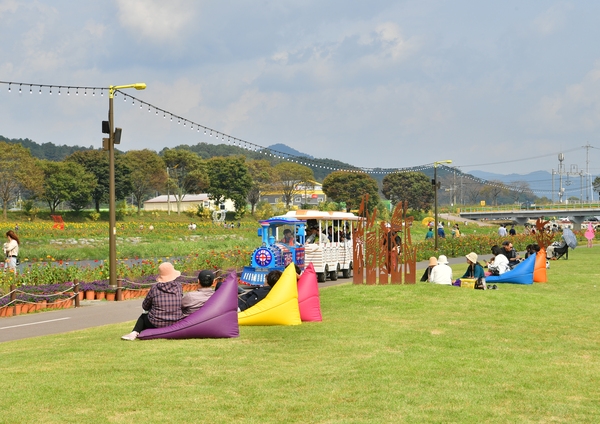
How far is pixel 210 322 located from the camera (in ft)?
35.8

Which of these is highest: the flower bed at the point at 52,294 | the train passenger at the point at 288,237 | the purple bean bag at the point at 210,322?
the train passenger at the point at 288,237

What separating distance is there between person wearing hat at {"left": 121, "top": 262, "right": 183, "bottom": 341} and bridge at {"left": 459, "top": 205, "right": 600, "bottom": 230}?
3937 inches

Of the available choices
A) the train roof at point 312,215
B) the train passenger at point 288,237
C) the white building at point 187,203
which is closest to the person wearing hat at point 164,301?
the train passenger at point 288,237

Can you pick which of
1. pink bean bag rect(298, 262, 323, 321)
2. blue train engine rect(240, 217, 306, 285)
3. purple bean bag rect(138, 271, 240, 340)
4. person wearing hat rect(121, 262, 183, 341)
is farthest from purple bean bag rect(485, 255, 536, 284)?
person wearing hat rect(121, 262, 183, 341)

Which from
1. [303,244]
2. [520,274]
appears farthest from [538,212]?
[520,274]

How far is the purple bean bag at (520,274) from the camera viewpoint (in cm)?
2127

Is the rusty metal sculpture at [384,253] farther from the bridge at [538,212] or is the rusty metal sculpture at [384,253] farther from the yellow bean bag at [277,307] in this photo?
the bridge at [538,212]

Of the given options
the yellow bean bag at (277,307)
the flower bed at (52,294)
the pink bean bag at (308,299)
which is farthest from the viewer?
the flower bed at (52,294)

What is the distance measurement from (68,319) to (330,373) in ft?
32.3

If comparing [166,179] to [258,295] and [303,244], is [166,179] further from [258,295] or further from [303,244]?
[258,295]

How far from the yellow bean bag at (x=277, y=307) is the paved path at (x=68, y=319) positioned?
4.32m

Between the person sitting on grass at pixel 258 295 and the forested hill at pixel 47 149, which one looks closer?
the person sitting on grass at pixel 258 295

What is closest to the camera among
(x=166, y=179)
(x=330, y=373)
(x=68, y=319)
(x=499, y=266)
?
(x=330, y=373)

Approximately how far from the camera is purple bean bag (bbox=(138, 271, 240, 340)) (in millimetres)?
10867
